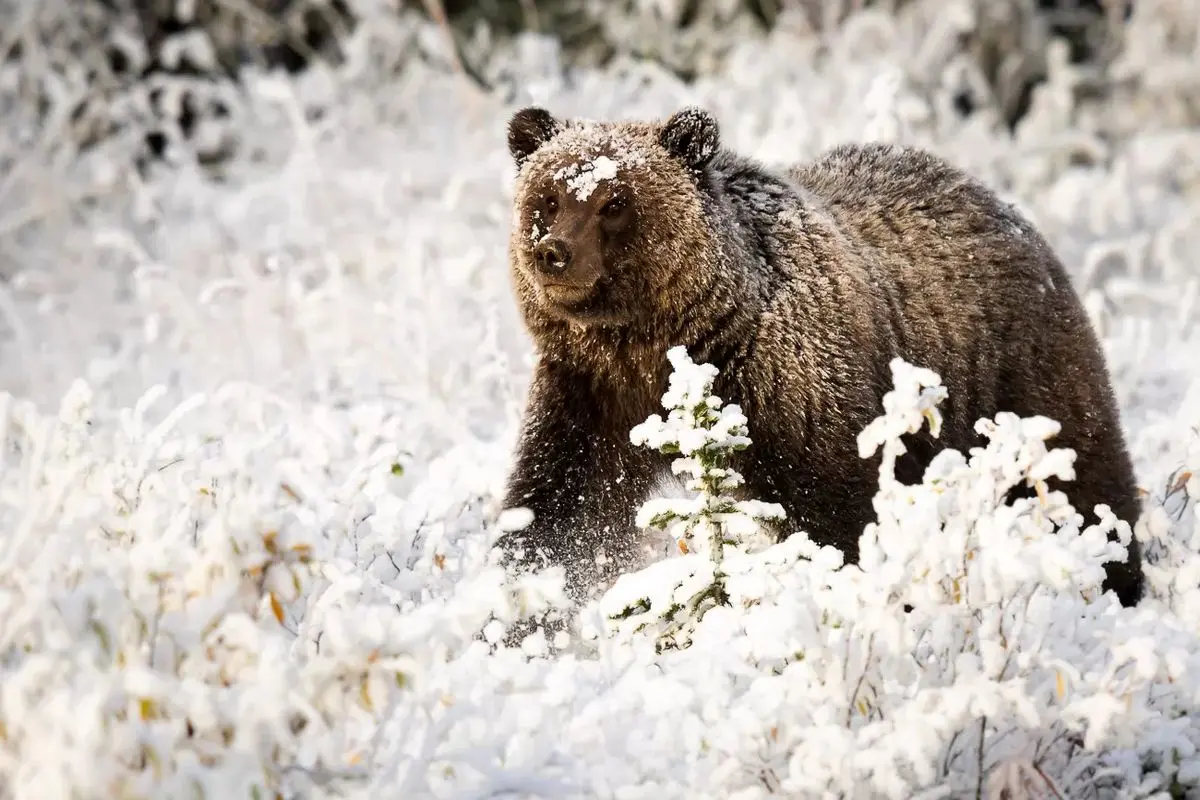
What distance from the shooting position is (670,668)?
3.46m

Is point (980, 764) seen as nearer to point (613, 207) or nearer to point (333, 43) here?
point (613, 207)

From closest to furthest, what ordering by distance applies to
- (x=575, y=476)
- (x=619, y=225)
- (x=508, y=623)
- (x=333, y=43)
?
(x=508, y=623)
(x=619, y=225)
(x=575, y=476)
(x=333, y=43)

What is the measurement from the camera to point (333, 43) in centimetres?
1189

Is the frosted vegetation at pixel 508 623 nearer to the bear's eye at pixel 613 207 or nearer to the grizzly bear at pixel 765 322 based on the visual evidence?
the grizzly bear at pixel 765 322

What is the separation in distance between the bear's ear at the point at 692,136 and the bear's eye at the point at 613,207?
→ 270 mm

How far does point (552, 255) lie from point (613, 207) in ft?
0.90

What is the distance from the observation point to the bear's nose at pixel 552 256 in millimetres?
4137

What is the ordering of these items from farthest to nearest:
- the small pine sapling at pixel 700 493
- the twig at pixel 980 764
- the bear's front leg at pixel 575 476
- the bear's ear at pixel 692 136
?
the bear's front leg at pixel 575 476, the bear's ear at pixel 692 136, the small pine sapling at pixel 700 493, the twig at pixel 980 764

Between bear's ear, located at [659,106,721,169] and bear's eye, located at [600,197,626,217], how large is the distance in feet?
0.89

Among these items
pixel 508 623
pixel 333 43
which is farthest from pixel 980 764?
pixel 333 43

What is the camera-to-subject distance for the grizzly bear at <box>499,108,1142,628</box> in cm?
419

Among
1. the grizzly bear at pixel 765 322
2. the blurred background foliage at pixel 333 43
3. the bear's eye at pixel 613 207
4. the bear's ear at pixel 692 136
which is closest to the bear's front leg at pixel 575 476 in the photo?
the grizzly bear at pixel 765 322

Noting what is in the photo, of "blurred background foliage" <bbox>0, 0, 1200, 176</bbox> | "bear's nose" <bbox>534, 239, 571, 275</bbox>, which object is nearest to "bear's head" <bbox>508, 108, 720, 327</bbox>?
"bear's nose" <bbox>534, 239, 571, 275</bbox>

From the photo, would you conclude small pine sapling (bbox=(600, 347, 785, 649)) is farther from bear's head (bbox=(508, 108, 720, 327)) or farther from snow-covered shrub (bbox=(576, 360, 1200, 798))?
bear's head (bbox=(508, 108, 720, 327))
